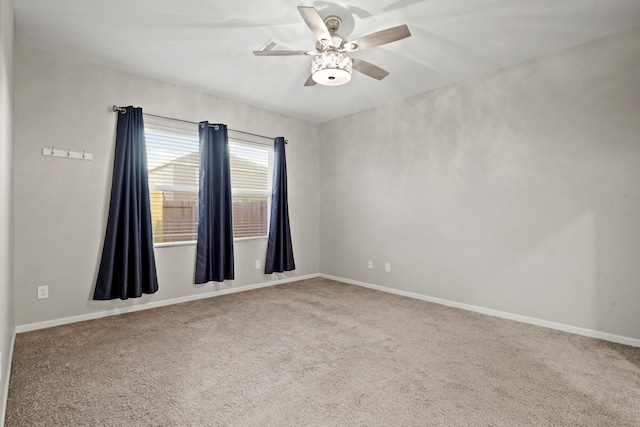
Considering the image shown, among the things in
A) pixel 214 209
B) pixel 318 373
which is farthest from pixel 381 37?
pixel 214 209

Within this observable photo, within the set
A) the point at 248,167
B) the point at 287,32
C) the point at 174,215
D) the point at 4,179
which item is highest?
the point at 287,32

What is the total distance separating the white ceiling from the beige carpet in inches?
102

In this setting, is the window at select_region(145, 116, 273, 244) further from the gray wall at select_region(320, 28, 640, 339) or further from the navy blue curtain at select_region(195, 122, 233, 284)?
the gray wall at select_region(320, 28, 640, 339)

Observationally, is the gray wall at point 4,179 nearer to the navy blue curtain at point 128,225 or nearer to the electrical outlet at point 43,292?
the electrical outlet at point 43,292

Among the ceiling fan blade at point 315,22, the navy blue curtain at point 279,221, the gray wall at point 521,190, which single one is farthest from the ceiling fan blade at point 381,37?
the navy blue curtain at point 279,221

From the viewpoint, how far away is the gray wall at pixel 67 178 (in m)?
3.02

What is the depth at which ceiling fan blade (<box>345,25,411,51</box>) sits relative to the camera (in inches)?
88.2

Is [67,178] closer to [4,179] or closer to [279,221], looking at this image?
[4,179]

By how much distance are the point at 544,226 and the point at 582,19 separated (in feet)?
5.74

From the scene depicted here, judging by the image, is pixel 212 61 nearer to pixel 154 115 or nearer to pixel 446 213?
pixel 154 115

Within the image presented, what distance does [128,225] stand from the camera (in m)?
3.44

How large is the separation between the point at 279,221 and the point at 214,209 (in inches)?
40.1

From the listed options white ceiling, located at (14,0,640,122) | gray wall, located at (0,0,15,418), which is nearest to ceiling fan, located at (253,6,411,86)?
white ceiling, located at (14,0,640,122)

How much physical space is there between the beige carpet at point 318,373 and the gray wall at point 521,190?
441 millimetres
